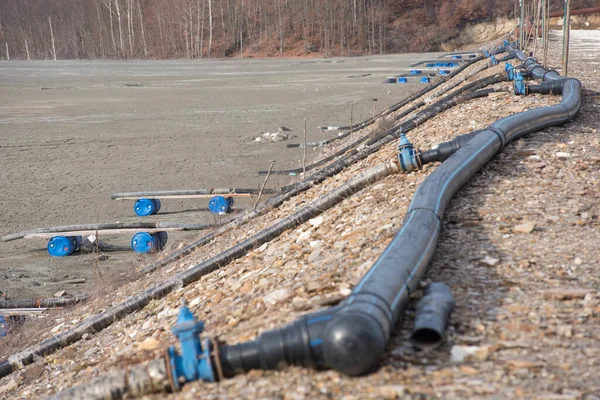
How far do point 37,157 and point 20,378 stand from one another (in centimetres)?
1441

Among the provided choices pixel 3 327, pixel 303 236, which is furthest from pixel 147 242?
pixel 303 236

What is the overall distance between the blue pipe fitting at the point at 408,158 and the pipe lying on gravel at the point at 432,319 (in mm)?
3028

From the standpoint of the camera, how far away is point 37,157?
63.3 ft

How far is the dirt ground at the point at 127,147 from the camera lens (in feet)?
41.5

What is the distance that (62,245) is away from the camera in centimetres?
1226

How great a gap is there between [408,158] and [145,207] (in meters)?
8.45

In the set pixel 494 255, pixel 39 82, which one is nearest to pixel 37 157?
pixel 494 255

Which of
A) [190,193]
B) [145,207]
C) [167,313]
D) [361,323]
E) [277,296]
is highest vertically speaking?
[361,323]

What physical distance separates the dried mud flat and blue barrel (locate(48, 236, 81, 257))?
13.9 feet

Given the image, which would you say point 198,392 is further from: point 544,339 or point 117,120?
point 117,120

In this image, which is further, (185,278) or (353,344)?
(185,278)

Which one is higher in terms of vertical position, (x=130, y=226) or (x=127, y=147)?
(x=127, y=147)

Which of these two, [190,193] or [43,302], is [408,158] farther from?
[190,193]

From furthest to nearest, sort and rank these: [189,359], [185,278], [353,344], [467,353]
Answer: [185,278], [189,359], [467,353], [353,344]
